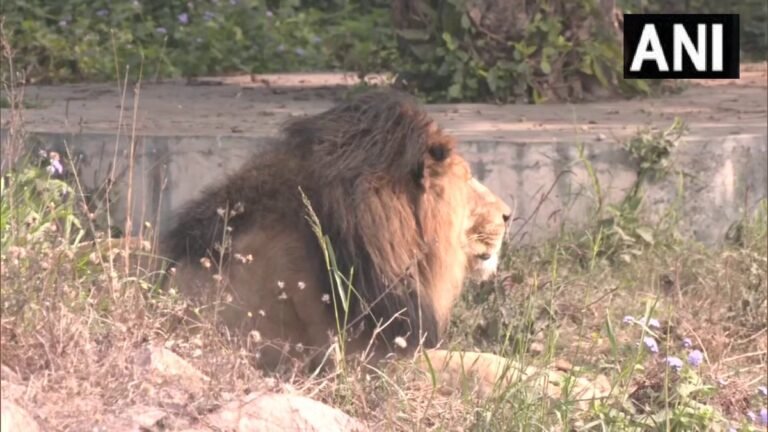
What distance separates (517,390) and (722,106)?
5270 mm

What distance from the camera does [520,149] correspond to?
24.4ft

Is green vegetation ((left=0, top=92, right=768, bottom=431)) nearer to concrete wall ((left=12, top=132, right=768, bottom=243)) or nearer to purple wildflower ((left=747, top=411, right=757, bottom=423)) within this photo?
purple wildflower ((left=747, top=411, right=757, bottom=423))

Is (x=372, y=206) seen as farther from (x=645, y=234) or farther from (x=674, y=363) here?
(x=645, y=234)

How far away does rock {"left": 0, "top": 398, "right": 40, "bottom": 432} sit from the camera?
11.1ft

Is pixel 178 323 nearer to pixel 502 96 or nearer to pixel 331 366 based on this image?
pixel 331 366

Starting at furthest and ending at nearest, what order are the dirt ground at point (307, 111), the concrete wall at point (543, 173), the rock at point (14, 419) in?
the dirt ground at point (307, 111) < the concrete wall at point (543, 173) < the rock at point (14, 419)

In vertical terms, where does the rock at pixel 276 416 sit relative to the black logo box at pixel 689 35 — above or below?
below

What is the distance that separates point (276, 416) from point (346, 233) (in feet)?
4.11

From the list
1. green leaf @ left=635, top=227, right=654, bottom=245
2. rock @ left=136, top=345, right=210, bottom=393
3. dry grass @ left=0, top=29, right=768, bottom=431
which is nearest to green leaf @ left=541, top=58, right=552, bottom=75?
green leaf @ left=635, top=227, right=654, bottom=245

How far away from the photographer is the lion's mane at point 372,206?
200 inches

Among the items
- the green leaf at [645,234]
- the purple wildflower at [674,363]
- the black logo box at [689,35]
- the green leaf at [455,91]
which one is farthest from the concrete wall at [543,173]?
the black logo box at [689,35]

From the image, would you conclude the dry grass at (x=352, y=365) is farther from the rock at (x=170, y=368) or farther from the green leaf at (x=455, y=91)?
the green leaf at (x=455, y=91)

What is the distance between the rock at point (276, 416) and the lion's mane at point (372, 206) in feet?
3.16

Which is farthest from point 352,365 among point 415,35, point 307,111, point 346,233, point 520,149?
point 415,35
